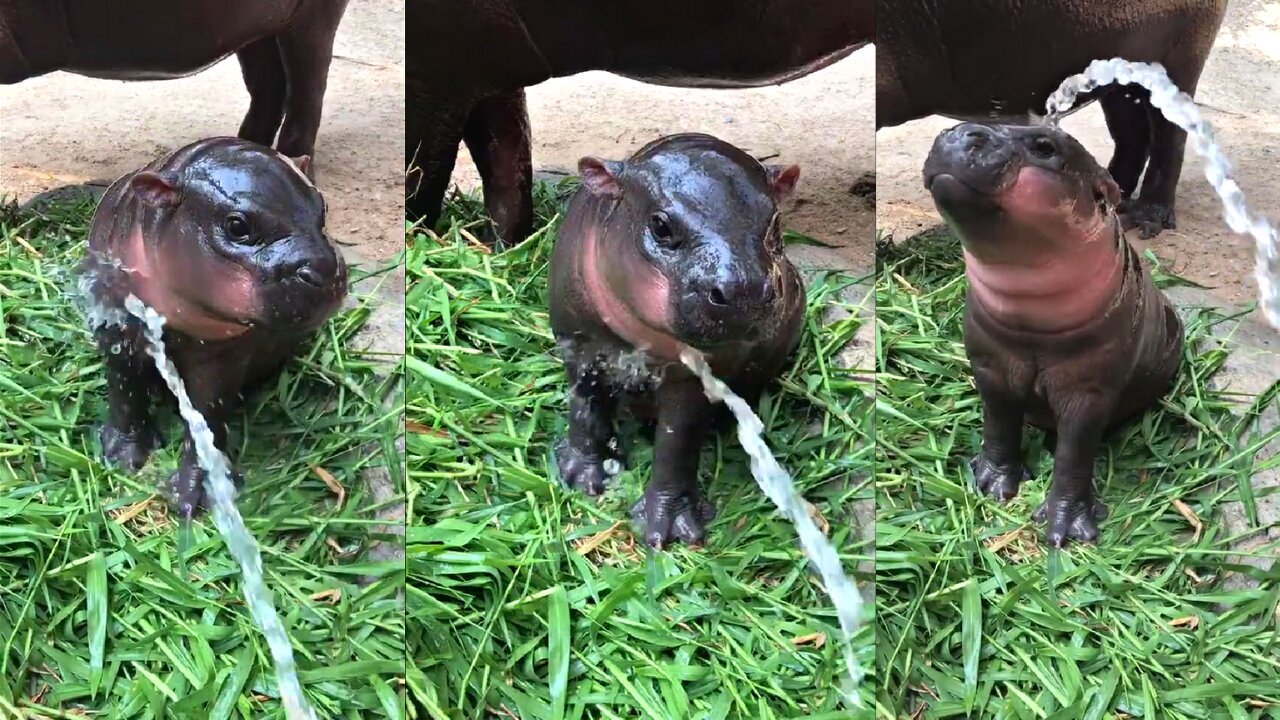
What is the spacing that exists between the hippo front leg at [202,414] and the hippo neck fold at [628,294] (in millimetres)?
594

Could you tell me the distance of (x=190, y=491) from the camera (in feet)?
5.90

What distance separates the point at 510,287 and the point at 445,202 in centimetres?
18

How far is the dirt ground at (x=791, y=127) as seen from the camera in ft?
5.70

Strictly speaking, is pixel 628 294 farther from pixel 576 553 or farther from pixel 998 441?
pixel 998 441

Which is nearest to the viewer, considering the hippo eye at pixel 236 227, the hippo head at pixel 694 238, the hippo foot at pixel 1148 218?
the hippo head at pixel 694 238

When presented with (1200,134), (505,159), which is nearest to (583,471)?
(505,159)

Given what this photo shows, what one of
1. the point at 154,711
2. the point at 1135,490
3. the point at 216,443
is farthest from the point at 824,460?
the point at 154,711

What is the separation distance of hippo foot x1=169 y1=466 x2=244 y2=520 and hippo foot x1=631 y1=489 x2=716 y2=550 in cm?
68

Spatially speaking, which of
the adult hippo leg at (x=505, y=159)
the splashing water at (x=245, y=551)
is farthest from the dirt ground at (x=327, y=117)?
the splashing water at (x=245, y=551)

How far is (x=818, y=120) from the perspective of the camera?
5.74ft

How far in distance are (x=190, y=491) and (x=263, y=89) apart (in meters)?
0.68

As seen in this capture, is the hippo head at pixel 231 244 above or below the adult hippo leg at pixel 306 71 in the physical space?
below

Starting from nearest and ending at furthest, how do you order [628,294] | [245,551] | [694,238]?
1. [694,238]
2. [628,294]
3. [245,551]

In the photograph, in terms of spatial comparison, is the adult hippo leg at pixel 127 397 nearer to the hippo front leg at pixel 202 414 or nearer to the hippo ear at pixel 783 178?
the hippo front leg at pixel 202 414
